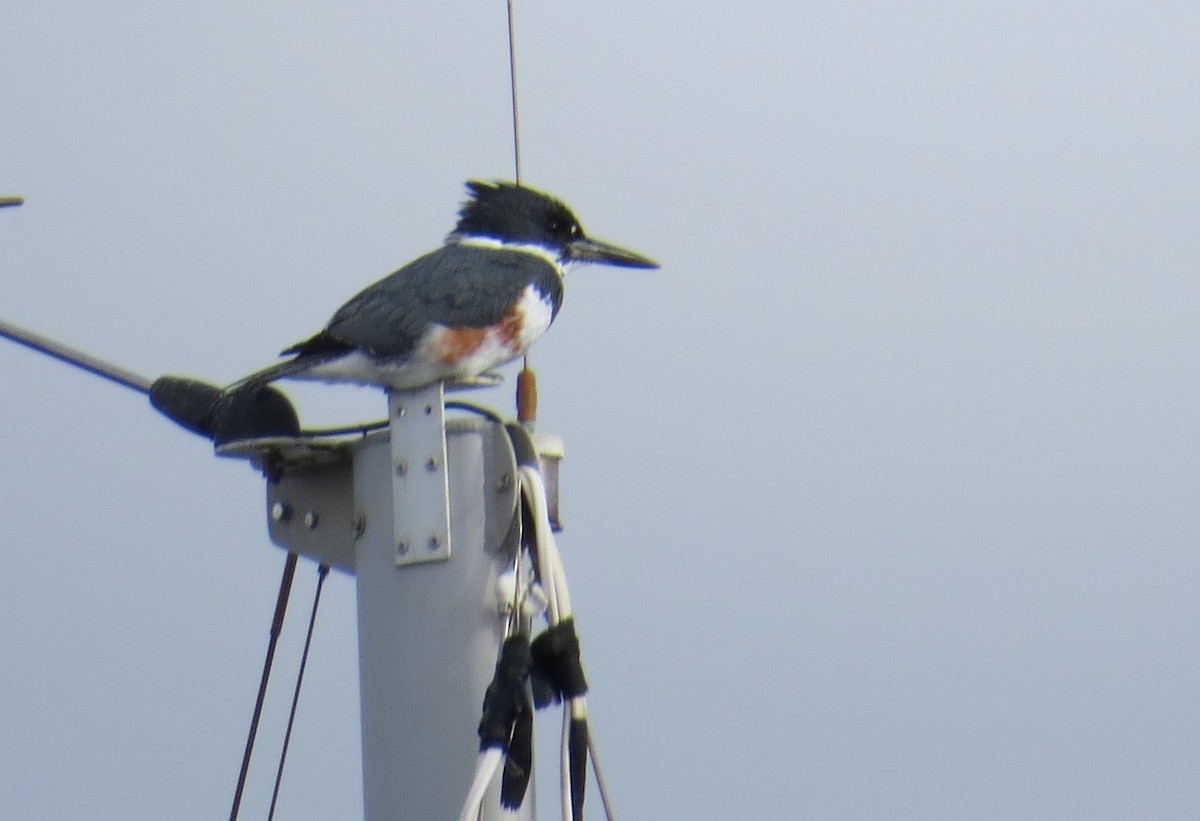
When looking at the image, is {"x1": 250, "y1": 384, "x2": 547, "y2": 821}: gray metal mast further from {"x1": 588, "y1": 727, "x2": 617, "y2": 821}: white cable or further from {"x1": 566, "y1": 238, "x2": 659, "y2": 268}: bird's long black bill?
{"x1": 566, "y1": 238, "x2": 659, "y2": 268}: bird's long black bill

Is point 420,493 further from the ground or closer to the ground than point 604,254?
closer to the ground

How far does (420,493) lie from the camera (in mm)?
2531

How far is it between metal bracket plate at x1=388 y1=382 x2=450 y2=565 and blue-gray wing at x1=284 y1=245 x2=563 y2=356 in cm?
32

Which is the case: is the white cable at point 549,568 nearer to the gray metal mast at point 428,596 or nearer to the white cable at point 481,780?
the gray metal mast at point 428,596

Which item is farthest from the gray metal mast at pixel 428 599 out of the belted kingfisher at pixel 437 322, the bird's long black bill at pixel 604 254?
the bird's long black bill at pixel 604 254

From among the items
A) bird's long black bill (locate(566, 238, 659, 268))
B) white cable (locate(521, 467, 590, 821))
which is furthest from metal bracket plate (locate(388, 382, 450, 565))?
bird's long black bill (locate(566, 238, 659, 268))

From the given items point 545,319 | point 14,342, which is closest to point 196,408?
point 14,342

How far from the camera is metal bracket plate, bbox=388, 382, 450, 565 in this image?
2.51 m

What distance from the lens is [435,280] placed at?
3.15 m

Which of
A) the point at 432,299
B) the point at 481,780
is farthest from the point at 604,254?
the point at 481,780

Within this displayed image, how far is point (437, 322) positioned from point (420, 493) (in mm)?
500

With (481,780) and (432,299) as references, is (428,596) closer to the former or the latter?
(481,780)

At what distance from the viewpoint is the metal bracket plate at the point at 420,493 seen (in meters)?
2.51

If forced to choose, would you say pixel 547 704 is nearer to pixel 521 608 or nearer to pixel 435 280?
pixel 521 608
